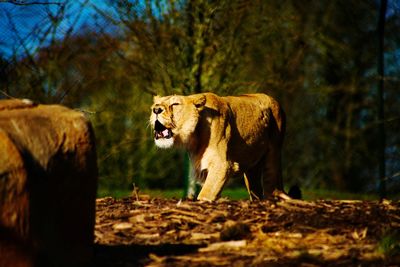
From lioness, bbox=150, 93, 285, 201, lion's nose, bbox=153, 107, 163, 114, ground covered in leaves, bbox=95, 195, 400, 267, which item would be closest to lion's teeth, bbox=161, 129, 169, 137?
lioness, bbox=150, 93, 285, 201

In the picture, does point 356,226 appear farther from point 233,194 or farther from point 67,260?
point 233,194

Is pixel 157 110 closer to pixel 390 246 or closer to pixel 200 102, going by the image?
pixel 200 102

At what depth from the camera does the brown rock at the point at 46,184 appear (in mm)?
4004

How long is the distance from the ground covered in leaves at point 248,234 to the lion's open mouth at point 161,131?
164cm

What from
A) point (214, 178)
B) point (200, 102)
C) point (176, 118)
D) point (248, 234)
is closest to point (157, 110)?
point (176, 118)

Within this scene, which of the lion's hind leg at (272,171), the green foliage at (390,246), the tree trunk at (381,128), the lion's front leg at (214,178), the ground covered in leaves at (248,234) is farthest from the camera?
the tree trunk at (381,128)

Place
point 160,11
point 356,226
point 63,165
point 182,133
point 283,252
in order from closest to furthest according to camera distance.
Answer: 1. point 63,165
2. point 283,252
3. point 356,226
4. point 182,133
5. point 160,11

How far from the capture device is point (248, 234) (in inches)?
222

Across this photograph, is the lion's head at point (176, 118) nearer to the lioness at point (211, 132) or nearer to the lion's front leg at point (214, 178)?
the lioness at point (211, 132)

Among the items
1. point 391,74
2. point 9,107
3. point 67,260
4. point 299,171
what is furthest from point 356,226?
point 299,171

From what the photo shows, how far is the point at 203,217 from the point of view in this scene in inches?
239

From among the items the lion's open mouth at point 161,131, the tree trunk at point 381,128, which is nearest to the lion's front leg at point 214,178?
the lion's open mouth at point 161,131

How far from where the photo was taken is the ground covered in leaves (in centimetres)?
500

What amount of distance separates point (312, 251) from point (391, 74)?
11.1 m
